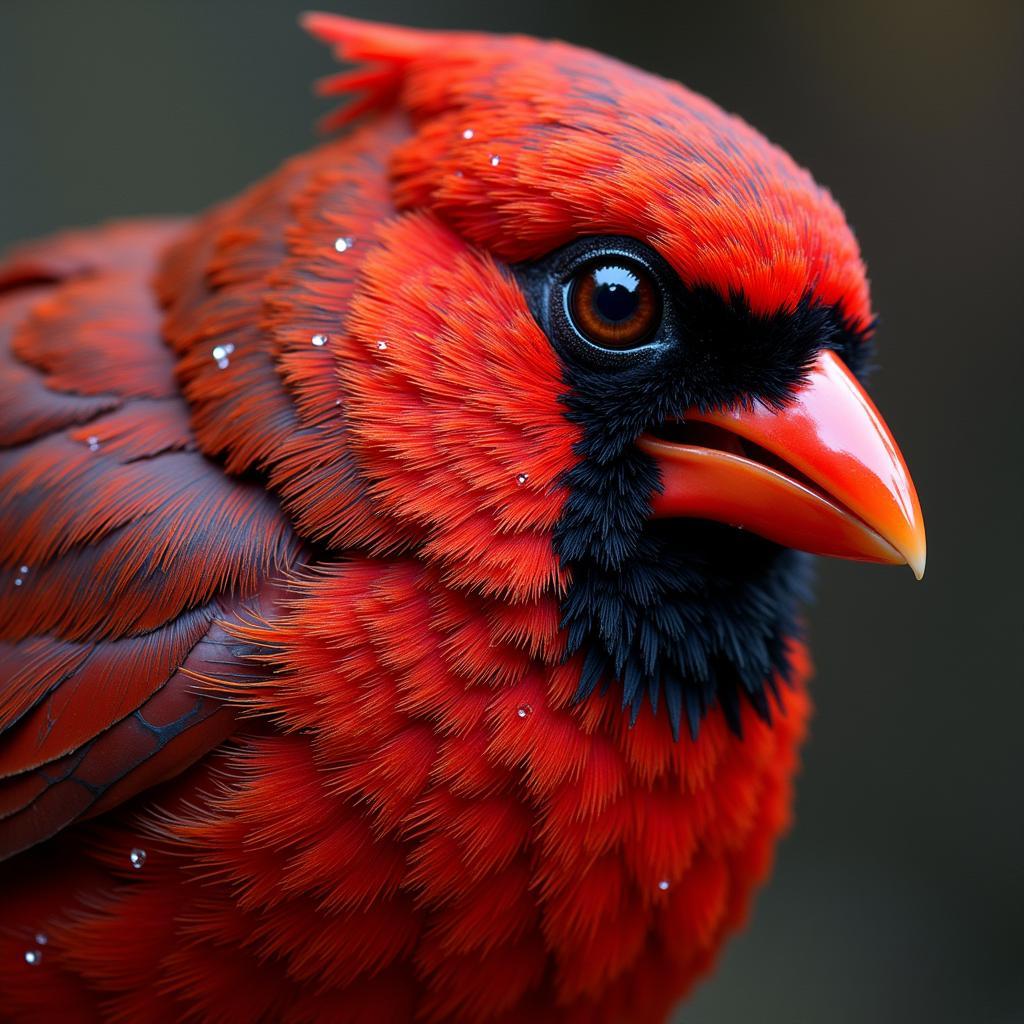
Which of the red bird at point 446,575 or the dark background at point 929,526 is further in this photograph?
the dark background at point 929,526

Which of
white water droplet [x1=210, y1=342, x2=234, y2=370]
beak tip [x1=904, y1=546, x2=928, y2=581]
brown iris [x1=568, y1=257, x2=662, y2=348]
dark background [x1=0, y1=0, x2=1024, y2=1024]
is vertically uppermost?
brown iris [x1=568, y1=257, x2=662, y2=348]

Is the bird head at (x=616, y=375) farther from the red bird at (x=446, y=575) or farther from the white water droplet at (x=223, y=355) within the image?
the white water droplet at (x=223, y=355)

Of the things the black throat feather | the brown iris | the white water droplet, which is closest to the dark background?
the black throat feather

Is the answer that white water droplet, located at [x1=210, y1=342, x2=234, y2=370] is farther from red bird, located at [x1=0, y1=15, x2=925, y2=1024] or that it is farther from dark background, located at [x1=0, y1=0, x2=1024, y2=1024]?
dark background, located at [x1=0, y1=0, x2=1024, y2=1024]

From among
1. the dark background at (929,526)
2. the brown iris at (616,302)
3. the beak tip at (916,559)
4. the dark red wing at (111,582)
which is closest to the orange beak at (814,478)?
the beak tip at (916,559)

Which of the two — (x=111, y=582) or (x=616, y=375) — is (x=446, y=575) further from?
(x=111, y=582)
